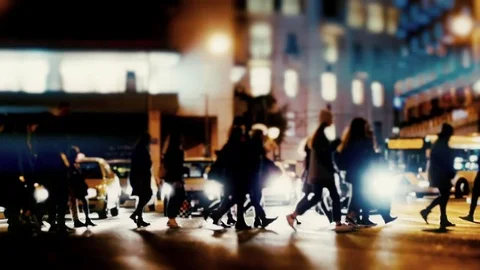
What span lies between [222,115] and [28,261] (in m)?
44.3

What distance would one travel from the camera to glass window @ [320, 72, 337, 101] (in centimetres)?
7112

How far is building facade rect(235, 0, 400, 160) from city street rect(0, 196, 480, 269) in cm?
5116

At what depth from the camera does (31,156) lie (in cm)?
1484

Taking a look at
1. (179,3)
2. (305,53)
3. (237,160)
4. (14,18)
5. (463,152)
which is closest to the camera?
(237,160)

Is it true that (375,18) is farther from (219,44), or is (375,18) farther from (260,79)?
(219,44)

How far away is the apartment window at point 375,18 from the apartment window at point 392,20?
1131 mm

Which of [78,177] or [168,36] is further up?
[168,36]

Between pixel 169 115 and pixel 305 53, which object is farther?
pixel 305 53

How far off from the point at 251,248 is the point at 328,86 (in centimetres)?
6048

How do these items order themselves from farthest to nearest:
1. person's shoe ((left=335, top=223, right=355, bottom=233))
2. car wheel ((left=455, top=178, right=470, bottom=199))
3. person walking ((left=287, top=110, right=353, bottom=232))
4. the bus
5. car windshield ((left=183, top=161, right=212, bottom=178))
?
car wheel ((left=455, top=178, right=470, bottom=199)) < the bus < car windshield ((left=183, top=161, right=212, bottom=178)) < person walking ((left=287, top=110, right=353, bottom=232)) < person's shoe ((left=335, top=223, right=355, bottom=233))

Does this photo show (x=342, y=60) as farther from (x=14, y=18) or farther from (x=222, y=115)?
(x=14, y=18)

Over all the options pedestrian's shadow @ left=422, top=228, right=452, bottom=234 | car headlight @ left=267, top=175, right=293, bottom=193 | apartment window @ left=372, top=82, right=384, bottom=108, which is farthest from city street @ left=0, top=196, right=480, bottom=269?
apartment window @ left=372, top=82, right=384, bottom=108

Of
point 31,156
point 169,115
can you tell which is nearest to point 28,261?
point 31,156

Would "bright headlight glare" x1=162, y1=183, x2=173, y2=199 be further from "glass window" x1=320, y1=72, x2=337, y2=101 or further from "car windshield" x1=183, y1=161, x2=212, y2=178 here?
"glass window" x1=320, y1=72, x2=337, y2=101
